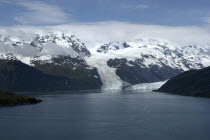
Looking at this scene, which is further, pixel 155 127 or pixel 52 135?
pixel 155 127

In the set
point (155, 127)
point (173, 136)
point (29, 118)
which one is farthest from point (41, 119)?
point (173, 136)

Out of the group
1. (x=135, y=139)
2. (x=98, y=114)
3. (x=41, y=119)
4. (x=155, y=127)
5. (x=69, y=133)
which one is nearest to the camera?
(x=135, y=139)

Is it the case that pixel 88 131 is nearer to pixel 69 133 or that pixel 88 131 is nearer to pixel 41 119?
pixel 69 133

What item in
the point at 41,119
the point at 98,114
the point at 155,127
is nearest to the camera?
the point at 155,127

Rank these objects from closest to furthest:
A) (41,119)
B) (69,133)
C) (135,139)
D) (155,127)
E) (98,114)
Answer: (135,139)
(69,133)
(155,127)
(41,119)
(98,114)

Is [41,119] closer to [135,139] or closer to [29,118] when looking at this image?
[29,118]

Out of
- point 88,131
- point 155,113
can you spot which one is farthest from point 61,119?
point 155,113

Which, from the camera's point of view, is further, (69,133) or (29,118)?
(29,118)

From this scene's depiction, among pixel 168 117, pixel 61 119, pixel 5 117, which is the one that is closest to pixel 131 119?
pixel 168 117
